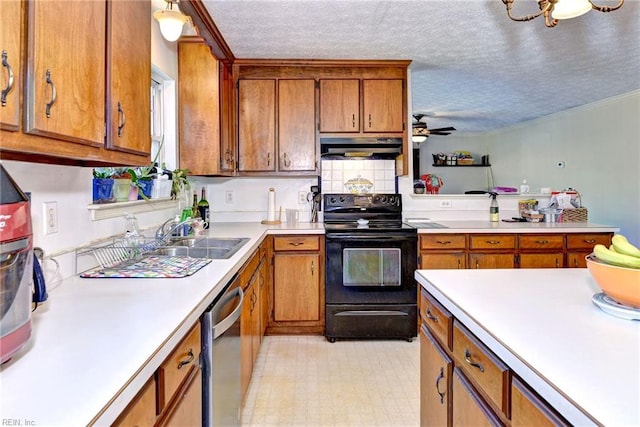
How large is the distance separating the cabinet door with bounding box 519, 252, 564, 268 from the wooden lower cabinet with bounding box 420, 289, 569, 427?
199 centimetres

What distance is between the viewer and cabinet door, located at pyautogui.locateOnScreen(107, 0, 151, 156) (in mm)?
1195

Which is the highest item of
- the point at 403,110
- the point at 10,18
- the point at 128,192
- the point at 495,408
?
the point at 403,110

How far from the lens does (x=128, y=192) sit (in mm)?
2039

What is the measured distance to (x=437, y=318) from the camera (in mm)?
1359

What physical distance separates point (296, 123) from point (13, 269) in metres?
2.79

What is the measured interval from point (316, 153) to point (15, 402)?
2914mm

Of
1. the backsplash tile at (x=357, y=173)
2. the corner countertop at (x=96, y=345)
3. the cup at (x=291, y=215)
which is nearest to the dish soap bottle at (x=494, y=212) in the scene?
the backsplash tile at (x=357, y=173)

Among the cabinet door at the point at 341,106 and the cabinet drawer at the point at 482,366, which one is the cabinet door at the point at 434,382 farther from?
the cabinet door at the point at 341,106

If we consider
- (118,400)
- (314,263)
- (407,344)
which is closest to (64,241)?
(118,400)

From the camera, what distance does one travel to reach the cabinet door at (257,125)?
3.33m

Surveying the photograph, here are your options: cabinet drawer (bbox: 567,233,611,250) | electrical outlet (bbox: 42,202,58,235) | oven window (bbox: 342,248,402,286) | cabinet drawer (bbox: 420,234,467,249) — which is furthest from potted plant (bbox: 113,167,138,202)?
cabinet drawer (bbox: 567,233,611,250)

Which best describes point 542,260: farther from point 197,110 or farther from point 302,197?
point 197,110

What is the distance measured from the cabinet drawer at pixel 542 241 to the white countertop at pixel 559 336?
182 centimetres

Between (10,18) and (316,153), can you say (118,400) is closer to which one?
(10,18)
